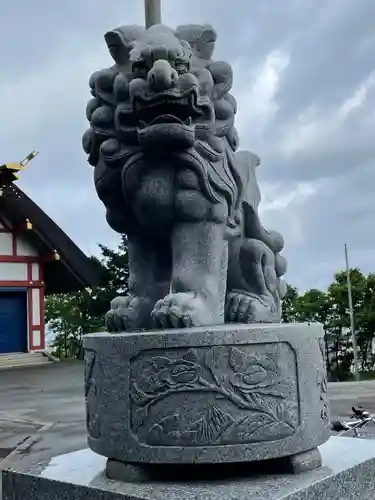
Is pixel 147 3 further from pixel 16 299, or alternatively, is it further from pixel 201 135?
pixel 16 299

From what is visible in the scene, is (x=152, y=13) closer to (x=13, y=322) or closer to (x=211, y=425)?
(x=211, y=425)

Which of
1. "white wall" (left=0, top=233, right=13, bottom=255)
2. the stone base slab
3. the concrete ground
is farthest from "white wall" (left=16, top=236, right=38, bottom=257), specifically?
the stone base slab

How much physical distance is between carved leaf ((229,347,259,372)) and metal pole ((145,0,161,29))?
1488 millimetres

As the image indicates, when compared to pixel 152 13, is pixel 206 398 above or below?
below

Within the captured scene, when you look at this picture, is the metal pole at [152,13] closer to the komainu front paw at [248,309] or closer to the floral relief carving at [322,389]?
the komainu front paw at [248,309]

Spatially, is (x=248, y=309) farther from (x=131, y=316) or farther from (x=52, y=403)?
(x=52, y=403)

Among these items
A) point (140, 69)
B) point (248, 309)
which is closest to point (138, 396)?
point (248, 309)

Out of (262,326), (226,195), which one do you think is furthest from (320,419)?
(226,195)

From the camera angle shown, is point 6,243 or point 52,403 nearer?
point 52,403

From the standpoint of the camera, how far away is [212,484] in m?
2.13

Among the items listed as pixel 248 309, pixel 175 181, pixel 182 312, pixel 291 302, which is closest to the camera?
pixel 182 312

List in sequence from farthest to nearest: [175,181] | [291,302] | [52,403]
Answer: [291,302] < [52,403] < [175,181]

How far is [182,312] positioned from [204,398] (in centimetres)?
32

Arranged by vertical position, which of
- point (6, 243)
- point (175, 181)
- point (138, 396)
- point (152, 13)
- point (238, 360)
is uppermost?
point (6, 243)
